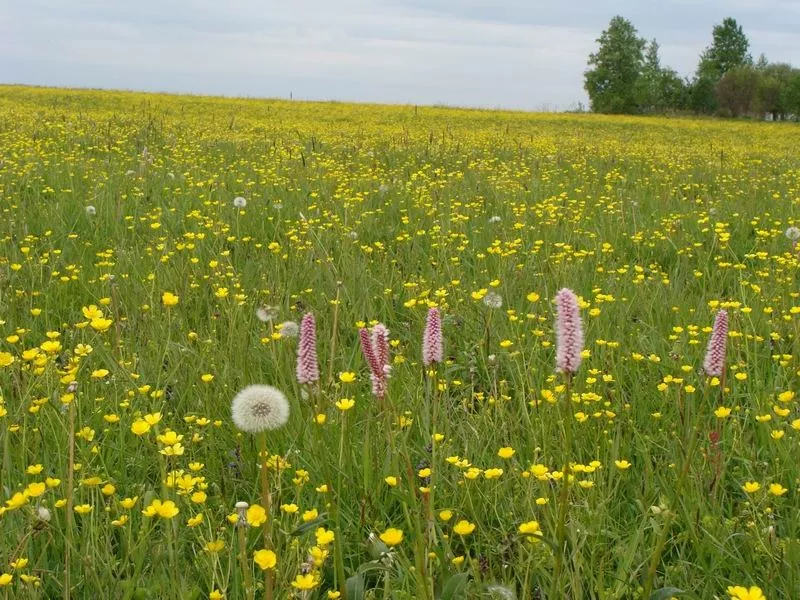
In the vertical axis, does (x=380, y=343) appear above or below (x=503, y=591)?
above

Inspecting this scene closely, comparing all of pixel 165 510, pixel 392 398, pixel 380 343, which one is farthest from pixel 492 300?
pixel 165 510

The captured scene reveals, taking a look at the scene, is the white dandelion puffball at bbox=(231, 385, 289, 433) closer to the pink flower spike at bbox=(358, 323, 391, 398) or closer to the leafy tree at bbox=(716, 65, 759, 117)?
the pink flower spike at bbox=(358, 323, 391, 398)

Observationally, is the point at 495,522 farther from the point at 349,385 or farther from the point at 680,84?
the point at 680,84

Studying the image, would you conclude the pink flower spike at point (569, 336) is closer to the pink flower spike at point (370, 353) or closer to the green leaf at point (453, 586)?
the pink flower spike at point (370, 353)

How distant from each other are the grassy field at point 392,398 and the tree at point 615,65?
63.4 m

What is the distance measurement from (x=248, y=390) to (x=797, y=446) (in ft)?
6.00

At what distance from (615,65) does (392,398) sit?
71981 mm

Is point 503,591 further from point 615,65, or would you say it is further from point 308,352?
point 615,65

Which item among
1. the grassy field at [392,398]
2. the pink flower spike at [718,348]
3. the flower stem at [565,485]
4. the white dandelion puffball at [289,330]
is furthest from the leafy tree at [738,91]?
the flower stem at [565,485]

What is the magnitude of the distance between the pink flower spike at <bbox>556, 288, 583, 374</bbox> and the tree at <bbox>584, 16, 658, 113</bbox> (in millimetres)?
68910

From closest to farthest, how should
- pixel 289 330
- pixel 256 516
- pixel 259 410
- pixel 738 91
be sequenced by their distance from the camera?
1. pixel 256 516
2. pixel 259 410
3. pixel 289 330
4. pixel 738 91

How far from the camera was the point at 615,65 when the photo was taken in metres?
68.3

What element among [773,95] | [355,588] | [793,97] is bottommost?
[355,588]

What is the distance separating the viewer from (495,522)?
7.38ft
